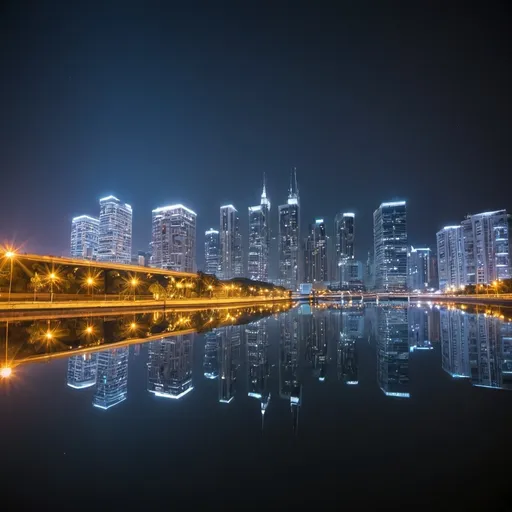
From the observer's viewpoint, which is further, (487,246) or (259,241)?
(259,241)

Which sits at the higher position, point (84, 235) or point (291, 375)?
point (84, 235)

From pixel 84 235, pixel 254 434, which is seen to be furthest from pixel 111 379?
pixel 84 235

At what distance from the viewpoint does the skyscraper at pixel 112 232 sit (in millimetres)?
151375

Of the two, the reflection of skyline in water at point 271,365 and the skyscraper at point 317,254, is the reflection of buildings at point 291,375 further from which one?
the skyscraper at point 317,254

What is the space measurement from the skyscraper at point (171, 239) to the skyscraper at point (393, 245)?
93.7m

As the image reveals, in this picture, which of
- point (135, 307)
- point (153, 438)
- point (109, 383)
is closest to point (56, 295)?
point (135, 307)

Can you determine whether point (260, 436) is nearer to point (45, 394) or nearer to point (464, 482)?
point (464, 482)

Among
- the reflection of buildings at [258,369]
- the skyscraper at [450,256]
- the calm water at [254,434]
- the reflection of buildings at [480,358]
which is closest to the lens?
the calm water at [254,434]

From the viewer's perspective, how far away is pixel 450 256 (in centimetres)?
13512

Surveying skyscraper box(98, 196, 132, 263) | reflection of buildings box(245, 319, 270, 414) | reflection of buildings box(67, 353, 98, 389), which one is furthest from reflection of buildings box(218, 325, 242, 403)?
skyscraper box(98, 196, 132, 263)

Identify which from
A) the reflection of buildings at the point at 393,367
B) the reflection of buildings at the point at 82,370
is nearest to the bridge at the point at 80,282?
the reflection of buildings at the point at 82,370

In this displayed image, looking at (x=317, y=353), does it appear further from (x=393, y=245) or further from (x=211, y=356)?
(x=393, y=245)

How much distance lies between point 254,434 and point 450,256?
155 metres

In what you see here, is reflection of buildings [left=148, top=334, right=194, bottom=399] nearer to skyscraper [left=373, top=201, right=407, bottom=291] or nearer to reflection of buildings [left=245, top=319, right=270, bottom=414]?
reflection of buildings [left=245, top=319, right=270, bottom=414]
